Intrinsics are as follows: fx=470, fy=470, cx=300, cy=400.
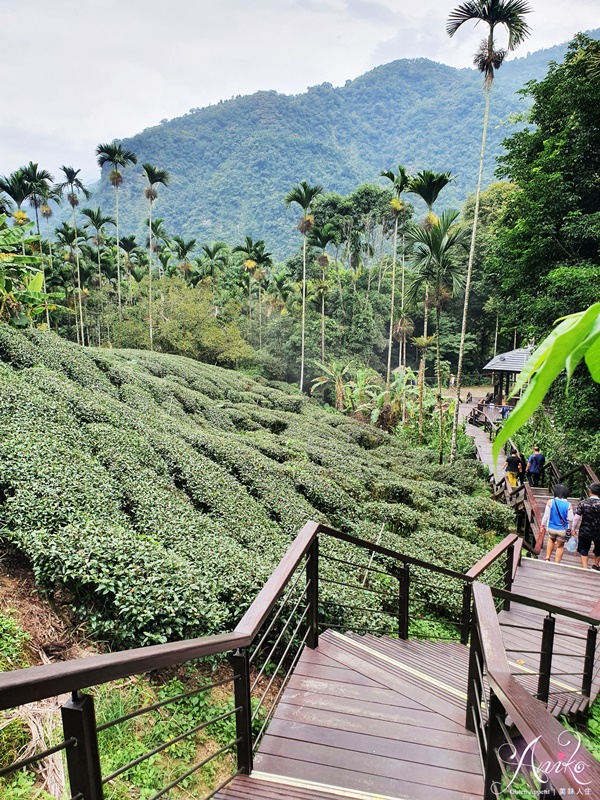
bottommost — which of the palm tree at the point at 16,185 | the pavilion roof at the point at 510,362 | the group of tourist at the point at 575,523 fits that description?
the group of tourist at the point at 575,523

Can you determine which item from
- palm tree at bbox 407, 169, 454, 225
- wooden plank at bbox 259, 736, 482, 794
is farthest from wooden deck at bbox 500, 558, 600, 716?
palm tree at bbox 407, 169, 454, 225

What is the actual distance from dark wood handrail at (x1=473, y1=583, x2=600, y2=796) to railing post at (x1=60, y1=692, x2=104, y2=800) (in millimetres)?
1036

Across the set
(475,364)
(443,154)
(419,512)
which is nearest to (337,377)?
(419,512)

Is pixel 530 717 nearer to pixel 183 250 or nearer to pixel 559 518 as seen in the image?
pixel 559 518

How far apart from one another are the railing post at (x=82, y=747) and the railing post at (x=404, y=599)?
9.44 feet

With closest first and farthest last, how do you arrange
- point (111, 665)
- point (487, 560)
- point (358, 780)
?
point (111, 665), point (358, 780), point (487, 560)

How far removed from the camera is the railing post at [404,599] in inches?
147

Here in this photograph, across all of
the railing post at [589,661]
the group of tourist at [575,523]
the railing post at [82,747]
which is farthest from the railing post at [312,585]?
the group of tourist at [575,523]

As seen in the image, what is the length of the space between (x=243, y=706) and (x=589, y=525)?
20.4ft

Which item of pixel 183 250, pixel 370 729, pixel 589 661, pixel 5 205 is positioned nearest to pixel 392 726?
pixel 370 729

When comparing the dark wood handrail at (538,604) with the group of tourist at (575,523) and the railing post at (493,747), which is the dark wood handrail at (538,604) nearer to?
the railing post at (493,747)

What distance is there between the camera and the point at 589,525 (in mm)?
6469

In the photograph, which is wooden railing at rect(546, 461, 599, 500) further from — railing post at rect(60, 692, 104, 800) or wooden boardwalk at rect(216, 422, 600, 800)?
railing post at rect(60, 692, 104, 800)

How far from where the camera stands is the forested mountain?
8638 centimetres
